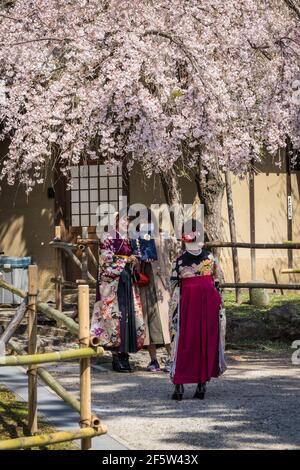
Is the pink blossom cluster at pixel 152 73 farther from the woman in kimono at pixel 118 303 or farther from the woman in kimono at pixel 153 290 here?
the woman in kimono at pixel 118 303

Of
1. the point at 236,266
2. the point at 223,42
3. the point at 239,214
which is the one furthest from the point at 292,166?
Result: the point at 223,42

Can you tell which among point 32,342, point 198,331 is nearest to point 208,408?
point 198,331

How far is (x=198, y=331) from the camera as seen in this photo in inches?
369

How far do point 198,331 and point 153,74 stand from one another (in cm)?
593

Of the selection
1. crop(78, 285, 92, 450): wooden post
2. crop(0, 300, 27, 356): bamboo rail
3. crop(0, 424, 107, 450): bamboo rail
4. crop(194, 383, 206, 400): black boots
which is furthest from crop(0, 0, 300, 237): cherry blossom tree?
crop(0, 424, 107, 450): bamboo rail

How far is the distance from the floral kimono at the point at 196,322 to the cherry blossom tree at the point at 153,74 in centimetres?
525

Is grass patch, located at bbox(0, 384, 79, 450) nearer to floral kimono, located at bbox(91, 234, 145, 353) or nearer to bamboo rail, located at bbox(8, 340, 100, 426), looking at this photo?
bamboo rail, located at bbox(8, 340, 100, 426)

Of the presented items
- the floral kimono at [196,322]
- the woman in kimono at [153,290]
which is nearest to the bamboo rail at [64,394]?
the floral kimono at [196,322]

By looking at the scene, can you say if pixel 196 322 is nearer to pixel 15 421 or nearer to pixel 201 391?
pixel 201 391

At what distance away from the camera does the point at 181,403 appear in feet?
30.0

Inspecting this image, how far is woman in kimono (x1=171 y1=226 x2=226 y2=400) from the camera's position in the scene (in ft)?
30.4

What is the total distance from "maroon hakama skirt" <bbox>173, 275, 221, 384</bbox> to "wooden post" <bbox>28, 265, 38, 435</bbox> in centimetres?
201

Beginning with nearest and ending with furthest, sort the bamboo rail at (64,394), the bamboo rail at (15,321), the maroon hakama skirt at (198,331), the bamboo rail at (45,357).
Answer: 1. the bamboo rail at (45,357)
2. the bamboo rail at (64,394)
3. the bamboo rail at (15,321)
4. the maroon hakama skirt at (198,331)

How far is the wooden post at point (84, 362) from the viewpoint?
6.34 meters
